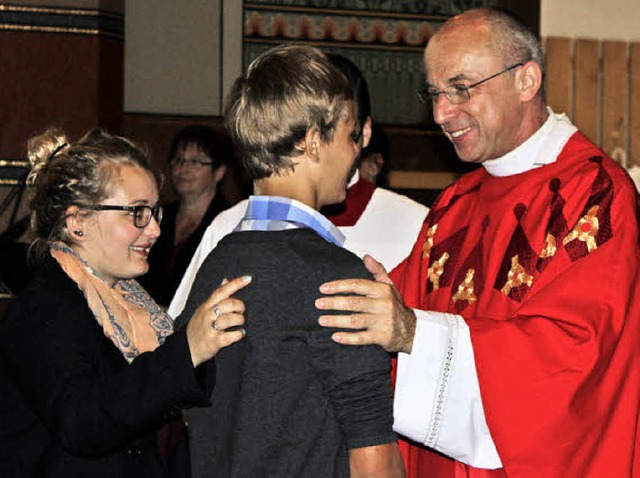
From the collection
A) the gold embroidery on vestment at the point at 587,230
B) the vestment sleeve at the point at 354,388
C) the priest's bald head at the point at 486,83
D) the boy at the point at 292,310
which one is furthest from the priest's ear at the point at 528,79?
the vestment sleeve at the point at 354,388

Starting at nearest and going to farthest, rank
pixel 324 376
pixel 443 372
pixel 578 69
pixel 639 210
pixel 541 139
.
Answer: pixel 324 376
pixel 443 372
pixel 639 210
pixel 541 139
pixel 578 69

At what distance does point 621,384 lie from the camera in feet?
8.81

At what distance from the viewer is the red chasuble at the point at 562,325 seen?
2621 millimetres

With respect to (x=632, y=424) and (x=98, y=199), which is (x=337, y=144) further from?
(x=632, y=424)

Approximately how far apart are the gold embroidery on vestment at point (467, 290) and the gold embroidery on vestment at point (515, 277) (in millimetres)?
115

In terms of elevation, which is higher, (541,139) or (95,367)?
(541,139)

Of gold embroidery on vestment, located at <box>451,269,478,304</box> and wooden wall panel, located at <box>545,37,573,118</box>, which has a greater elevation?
wooden wall panel, located at <box>545,37,573,118</box>

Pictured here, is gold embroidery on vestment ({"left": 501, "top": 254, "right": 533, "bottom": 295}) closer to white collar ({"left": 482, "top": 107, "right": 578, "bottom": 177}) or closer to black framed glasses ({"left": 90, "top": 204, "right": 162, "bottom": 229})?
white collar ({"left": 482, "top": 107, "right": 578, "bottom": 177})

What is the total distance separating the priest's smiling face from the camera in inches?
118

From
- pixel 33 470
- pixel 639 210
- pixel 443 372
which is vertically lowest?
pixel 33 470

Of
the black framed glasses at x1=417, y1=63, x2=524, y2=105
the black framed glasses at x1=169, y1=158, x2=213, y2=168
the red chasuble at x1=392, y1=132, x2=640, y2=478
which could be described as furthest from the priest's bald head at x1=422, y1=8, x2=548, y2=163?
the black framed glasses at x1=169, y1=158, x2=213, y2=168

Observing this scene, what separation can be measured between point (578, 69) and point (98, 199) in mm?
5586


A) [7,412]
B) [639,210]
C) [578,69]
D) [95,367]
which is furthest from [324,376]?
[578,69]

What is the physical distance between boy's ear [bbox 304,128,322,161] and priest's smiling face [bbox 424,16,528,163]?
0.87m
